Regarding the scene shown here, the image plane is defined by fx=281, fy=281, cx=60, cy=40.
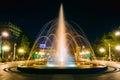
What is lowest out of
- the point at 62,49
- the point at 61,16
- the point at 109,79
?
the point at 109,79

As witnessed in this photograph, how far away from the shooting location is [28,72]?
31.1 m

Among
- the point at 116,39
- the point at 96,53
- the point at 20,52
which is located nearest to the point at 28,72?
the point at 116,39

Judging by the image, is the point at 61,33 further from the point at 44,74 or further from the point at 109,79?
the point at 109,79

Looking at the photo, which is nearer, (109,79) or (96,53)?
(109,79)

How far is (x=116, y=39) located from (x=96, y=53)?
3428 centimetres

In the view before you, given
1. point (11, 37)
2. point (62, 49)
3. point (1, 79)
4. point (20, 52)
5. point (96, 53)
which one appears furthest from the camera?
point (11, 37)

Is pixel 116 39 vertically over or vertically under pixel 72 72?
over

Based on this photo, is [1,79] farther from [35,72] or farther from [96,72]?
[96,72]

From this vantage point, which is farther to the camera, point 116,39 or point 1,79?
point 116,39

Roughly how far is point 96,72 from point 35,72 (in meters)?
6.72

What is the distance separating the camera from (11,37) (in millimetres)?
129750

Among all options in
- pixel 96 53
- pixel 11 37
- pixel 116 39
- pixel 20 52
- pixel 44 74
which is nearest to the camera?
pixel 44 74

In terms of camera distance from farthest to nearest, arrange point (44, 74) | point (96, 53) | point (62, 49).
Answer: point (96, 53) < point (62, 49) < point (44, 74)

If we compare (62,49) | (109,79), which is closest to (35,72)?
(109,79)
